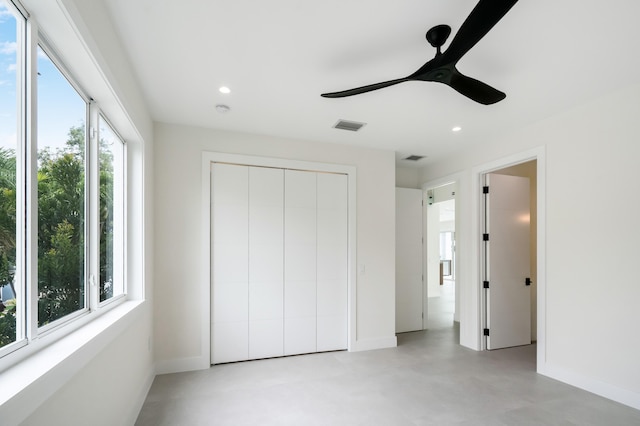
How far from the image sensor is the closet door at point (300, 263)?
3.98 metres

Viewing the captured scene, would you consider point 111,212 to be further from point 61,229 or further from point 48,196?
point 48,196

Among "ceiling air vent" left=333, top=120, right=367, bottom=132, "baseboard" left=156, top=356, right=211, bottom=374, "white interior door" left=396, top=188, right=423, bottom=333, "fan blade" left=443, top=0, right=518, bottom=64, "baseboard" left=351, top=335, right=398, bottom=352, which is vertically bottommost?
"baseboard" left=351, top=335, right=398, bottom=352

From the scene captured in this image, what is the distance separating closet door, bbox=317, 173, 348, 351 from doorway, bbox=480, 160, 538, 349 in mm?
1836

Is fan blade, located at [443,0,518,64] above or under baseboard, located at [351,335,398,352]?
above

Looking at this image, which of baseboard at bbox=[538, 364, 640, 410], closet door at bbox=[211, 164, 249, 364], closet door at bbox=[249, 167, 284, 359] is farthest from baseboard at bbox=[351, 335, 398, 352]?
baseboard at bbox=[538, 364, 640, 410]

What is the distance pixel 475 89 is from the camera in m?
2.08

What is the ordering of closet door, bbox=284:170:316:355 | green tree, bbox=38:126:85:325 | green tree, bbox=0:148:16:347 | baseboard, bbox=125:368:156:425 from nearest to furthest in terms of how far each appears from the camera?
green tree, bbox=0:148:16:347, green tree, bbox=38:126:85:325, baseboard, bbox=125:368:156:425, closet door, bbox=284:170:316:355

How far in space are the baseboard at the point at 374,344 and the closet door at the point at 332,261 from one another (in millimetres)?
159

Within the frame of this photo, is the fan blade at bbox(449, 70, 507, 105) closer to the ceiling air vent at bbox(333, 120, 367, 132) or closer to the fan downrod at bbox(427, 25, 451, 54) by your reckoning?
the fan downrod at bbox(427, 25, 451, 54)

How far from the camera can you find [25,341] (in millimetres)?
1247

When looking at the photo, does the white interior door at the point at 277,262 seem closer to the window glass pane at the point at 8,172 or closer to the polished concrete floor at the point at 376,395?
the polished concrete floor at the point at 376,395

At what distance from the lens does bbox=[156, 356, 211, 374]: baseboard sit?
342 centimetres

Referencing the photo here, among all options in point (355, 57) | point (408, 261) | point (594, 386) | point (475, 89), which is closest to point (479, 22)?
point (475, 89)

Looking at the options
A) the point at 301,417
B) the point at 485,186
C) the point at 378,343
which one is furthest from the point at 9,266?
the point at 485,186
